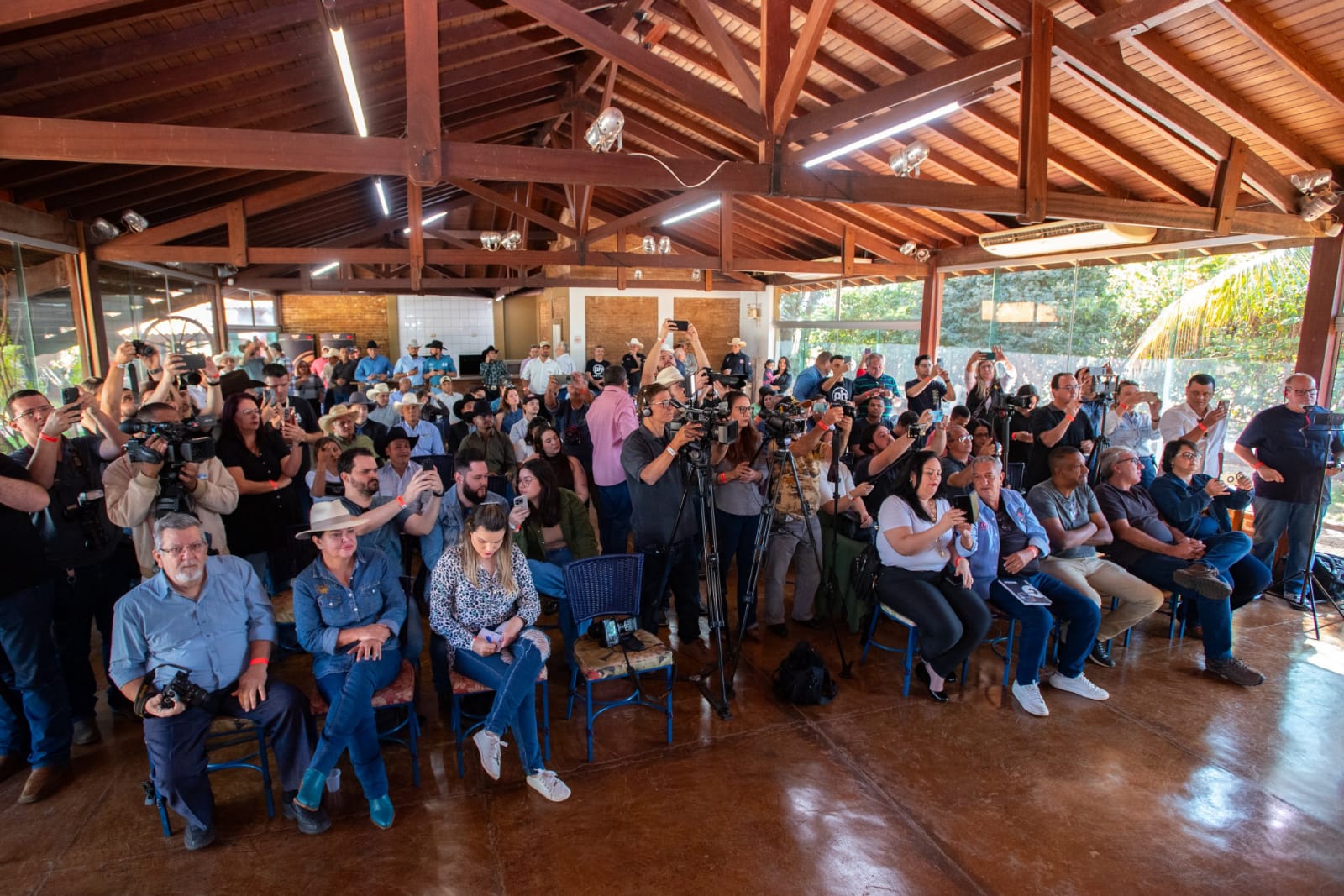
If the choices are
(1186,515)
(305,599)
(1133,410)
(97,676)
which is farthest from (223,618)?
(1133,410)

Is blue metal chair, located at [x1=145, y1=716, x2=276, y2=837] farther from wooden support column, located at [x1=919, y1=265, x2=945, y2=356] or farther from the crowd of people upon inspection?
wooden support column, located at [x1=919, y1=265, x2=945, y2=356]

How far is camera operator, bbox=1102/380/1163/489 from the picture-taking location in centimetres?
545

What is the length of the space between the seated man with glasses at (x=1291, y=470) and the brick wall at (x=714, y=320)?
33.5ft

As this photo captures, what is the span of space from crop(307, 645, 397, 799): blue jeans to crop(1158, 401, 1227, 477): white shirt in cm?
553

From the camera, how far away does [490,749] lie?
2848 mm

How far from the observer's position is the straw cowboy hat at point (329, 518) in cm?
277

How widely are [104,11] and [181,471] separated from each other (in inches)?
102

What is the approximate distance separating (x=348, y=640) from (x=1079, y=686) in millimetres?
3654

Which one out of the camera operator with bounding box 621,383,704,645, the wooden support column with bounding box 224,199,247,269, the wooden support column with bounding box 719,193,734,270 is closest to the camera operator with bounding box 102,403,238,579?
the camera operator with bounding box 621,383,704,645

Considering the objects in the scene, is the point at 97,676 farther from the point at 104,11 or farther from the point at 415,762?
the point at 104,11

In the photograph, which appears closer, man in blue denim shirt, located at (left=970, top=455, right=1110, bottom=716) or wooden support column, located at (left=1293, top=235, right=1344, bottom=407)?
man in blue denim shirt, located at (left=970, top=455, right=1110, bottom=716)

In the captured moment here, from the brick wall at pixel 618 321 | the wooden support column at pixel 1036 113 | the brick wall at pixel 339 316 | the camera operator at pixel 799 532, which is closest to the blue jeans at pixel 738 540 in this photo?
the camera operator at pixel 799 532

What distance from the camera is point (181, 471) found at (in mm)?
3016

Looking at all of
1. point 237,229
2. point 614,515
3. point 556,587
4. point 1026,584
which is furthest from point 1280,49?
point 237,229
